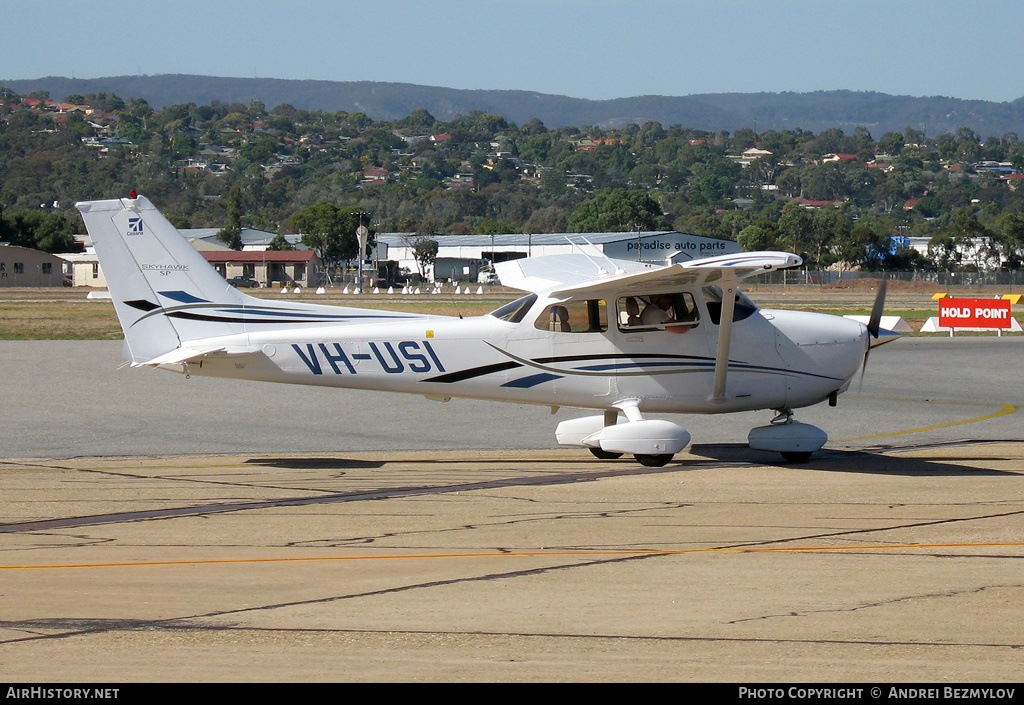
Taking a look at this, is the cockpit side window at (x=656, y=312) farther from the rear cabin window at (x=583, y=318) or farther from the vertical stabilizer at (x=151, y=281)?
the vertical stabilizer at (x=151, y=281)

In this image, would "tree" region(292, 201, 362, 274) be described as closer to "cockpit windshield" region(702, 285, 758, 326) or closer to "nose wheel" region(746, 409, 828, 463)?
"cockpit windshield" region(702, 285, 758, 326)

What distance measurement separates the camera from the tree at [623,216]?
11500 cm

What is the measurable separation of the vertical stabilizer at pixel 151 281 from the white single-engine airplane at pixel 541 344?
14 millimetres

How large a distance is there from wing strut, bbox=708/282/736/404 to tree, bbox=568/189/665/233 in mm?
101240

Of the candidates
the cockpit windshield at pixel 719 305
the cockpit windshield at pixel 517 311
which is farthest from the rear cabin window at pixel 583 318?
the cockpit windshield at pixel 719 305

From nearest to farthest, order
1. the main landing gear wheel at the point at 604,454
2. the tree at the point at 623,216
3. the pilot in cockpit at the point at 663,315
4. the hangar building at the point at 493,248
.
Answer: the pilot in cockpit at the point at 663,315 < the main landing gear wheel at the point at 604,454 < the hangar building at the point at 493,248 < the tree at the point at 623,216

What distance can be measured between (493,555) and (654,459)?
14.4 ft

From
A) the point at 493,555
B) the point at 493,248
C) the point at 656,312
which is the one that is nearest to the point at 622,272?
the point at 656,312

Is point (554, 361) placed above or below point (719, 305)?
below

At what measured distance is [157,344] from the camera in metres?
11.9

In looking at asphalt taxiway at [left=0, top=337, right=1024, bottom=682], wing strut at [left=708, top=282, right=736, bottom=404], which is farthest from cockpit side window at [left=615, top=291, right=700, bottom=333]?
asphalt taxiway at [left=0, top=337, right=1024, bottom=682]

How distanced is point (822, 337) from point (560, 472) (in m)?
3.36

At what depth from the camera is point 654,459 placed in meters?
11.7

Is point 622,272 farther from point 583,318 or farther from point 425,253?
point 425,253
